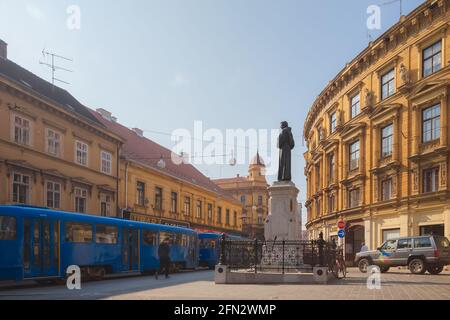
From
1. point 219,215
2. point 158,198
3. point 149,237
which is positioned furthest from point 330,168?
point 149,237

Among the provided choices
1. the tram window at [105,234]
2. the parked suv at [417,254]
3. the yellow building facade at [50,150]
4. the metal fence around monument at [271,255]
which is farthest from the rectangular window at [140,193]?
the metal fence around monument at [271,255]

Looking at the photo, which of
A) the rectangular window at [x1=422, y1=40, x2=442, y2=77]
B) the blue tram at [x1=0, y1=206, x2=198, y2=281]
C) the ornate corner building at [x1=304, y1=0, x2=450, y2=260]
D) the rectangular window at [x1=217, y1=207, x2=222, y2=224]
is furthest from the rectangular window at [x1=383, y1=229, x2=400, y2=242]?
the rectangular window at [x1=217, y1=207, x2=222, y2=224]

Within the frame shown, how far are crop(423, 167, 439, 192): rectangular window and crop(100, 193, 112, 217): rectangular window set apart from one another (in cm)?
2095

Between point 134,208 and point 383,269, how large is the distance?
2114 centimetres

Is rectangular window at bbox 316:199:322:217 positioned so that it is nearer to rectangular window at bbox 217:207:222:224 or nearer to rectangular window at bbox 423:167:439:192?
rectangular window at bbox 217:207:222:224

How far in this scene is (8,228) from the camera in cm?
1855

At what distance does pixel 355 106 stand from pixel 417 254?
17.8 m

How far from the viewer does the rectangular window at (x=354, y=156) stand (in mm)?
40281

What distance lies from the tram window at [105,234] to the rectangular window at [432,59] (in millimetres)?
19883

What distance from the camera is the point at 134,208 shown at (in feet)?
139

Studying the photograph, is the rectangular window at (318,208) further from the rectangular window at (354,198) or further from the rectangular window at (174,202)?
the rectangular window at (174,202)

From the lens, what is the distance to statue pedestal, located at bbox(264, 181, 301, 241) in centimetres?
2091
